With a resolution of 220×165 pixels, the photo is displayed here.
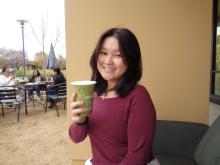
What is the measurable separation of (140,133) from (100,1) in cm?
183

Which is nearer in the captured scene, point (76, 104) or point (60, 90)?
point (76, 104)

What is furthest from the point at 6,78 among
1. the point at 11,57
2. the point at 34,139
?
the point at 11,57

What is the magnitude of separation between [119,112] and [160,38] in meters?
1.68

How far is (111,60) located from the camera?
1.07 metres

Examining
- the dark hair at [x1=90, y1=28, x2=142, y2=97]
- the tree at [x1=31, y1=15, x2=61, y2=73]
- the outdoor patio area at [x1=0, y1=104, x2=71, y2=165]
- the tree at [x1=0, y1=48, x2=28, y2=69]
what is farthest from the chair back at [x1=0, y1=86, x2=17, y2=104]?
the tree at [x1=0, y1=48, x2=28, y2=69]

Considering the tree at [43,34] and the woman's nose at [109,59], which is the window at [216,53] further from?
the tree at [43,34]

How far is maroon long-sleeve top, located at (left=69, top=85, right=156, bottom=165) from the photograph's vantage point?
0.95 metres

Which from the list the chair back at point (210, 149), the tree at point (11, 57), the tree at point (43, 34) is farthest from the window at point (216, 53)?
the tree at point (11, 57)

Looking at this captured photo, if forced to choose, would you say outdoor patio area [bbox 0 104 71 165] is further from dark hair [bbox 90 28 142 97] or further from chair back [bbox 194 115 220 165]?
dark hair [bbox 90 28 142 97]

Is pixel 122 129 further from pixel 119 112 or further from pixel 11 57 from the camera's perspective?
pixel 11 57

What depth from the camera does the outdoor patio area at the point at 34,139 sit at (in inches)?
132

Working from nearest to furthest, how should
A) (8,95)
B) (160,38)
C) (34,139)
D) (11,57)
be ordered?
(160,38)
(34,139)
(8,95)
(11,57)

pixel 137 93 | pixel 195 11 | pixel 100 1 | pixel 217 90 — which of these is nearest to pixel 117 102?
pixel 137 93

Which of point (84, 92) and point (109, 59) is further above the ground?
point (109, 59)
